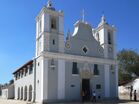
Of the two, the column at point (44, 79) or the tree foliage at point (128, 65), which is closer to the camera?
the column at point (44, 79)

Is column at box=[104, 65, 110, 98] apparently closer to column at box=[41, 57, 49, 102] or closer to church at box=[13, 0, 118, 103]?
church at box=[13, 0, 118, 103]

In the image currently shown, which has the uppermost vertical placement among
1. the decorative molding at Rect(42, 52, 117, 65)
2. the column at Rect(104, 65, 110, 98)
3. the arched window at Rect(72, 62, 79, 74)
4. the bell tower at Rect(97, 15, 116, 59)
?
the bell tower at Rect(97, 15, 116, 59)

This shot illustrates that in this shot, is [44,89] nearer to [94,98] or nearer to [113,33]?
[94,98]

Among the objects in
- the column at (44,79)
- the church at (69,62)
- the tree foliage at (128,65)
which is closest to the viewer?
the column at (44,79)

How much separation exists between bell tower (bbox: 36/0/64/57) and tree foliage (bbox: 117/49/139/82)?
3063cm

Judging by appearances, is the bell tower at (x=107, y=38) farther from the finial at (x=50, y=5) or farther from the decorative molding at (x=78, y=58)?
the finial at (x=50, y=5)

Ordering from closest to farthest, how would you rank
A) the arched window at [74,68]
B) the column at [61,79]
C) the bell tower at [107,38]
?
1. the column at [61,79]
2. the arched window at [74,68]
3. the bell tower at [107,38]

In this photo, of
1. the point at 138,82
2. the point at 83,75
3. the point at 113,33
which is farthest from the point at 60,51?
the point at 138,82

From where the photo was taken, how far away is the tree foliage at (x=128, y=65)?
58.1 meters

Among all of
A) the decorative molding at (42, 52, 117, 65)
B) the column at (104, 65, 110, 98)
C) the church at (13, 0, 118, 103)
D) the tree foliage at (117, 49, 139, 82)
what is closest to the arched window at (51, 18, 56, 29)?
the church at (13, 0, 118, 103)

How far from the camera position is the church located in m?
30.4

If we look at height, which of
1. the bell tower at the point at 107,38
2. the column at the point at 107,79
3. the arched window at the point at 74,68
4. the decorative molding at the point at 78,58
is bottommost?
the column at the point at 107,79

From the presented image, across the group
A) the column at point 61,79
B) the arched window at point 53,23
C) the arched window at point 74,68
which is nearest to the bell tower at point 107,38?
the arched window at point 74,68

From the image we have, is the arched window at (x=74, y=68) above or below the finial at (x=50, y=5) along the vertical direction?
below
